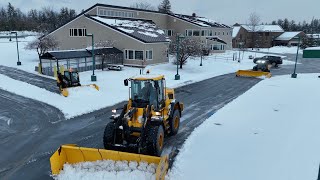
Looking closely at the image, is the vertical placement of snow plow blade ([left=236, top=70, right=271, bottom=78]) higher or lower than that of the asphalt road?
higher

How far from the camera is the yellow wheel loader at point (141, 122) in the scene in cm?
1023

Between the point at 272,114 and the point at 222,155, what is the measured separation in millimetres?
7505

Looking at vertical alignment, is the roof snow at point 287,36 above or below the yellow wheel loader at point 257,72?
above

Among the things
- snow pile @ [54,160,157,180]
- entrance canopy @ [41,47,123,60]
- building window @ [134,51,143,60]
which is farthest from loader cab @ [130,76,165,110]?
building window @ [134,51,143,60]

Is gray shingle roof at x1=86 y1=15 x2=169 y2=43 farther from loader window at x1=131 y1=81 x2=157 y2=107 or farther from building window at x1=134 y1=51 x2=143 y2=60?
loader window at x1=131 y1=81 x2=157 y2=107

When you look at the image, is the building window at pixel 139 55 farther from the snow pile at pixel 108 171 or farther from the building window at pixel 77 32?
the snow pile at pixel 108 171

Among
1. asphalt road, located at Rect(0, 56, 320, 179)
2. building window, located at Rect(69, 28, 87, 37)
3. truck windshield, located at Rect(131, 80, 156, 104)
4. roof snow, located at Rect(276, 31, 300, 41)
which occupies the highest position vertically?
roof snow, located at Rect(276, 31, 300, 41)

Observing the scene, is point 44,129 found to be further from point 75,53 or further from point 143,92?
point 75,53

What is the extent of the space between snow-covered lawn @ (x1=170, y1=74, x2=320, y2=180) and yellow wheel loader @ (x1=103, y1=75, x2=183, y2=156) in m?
1.25

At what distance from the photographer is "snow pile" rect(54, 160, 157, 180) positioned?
9.00 metres

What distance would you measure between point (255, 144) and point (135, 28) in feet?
Answer: 109

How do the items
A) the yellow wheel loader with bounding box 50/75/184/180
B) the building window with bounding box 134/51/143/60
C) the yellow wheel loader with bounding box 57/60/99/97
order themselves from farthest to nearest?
the building window with bounding box 134/51/143/60
the yellow wheel loader with bounding box 57/60/99/97
the yellow wheel loader with bounding box 50/75/184/180

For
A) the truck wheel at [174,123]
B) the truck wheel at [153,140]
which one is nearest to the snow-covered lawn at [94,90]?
the truck wheel at [174,123]

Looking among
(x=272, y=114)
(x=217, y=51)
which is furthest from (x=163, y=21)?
(x=272, y=114)
